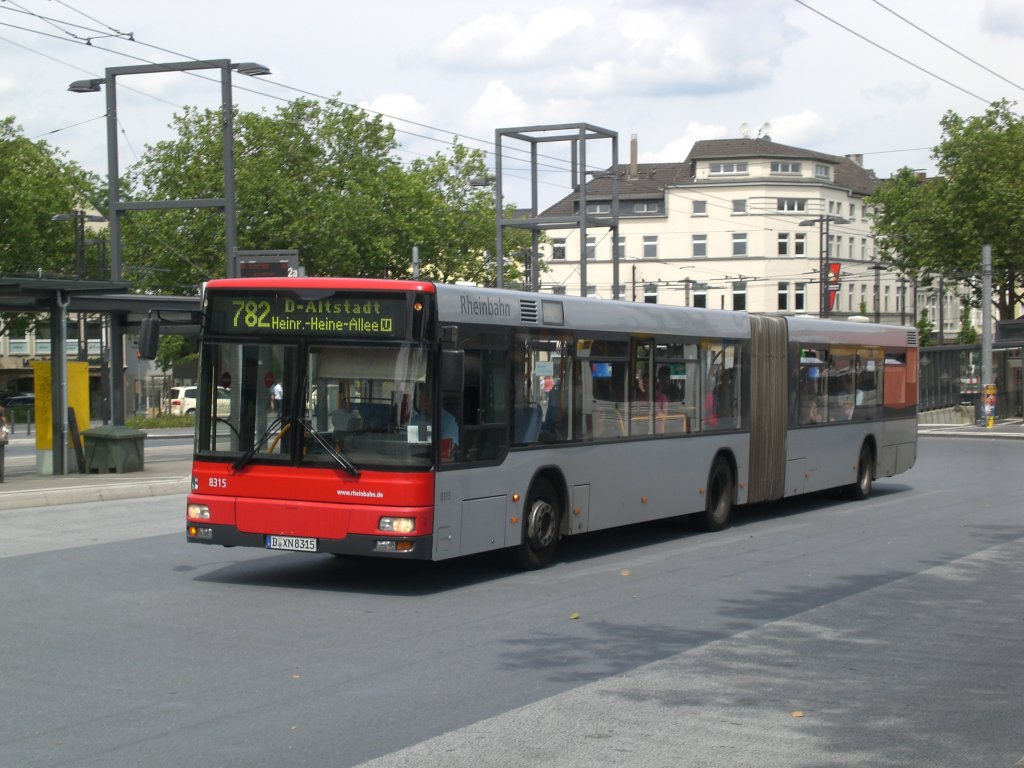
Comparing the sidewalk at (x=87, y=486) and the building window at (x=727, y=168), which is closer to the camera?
the sidewalk at (x=87, y=486)

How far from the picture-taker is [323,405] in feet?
37.6

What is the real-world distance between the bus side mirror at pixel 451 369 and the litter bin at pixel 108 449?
13949 mm

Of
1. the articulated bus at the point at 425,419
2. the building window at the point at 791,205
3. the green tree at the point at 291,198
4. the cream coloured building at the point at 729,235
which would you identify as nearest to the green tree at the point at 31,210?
the green tree at the point at 291,198

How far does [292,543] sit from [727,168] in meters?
90.5

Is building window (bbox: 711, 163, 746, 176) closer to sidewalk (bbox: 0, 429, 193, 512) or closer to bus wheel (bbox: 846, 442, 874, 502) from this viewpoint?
sidewalk (bbox: 0, 429, 193, 512)

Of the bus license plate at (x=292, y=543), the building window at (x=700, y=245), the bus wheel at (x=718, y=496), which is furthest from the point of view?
the building window at (x=700, y=245)

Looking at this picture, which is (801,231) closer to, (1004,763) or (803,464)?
(803,464)

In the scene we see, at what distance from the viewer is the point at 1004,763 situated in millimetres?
6473

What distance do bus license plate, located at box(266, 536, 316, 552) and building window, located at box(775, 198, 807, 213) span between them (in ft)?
291

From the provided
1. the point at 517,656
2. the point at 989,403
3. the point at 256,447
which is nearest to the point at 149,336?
Answer: the point at 256,447

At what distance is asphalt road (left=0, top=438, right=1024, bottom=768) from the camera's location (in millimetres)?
6680

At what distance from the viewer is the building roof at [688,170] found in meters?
98.0

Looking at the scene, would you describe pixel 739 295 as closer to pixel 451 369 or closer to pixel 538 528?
pixel 538 528

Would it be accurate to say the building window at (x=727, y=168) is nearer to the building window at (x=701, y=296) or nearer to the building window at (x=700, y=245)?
the building window at (x=700, y=245)
